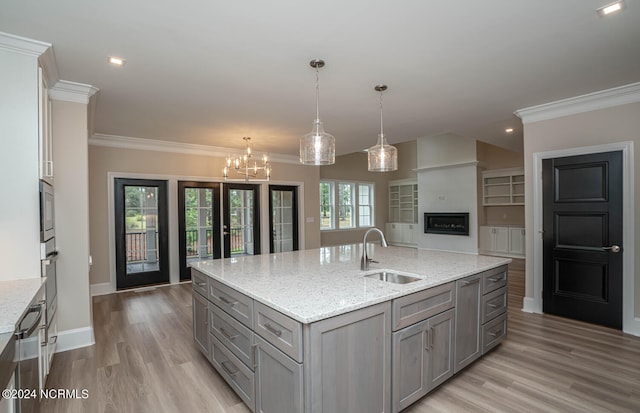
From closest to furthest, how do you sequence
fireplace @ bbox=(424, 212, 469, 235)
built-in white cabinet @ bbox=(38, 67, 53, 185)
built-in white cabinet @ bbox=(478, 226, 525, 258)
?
1. built-in white cabinet @ bbox=(38, 67, 53, 185)
2. fireplace @ bbox=(424, 212, 469, 235)
3. built-in white cabinet @ bbox=(478, 226, 525, 258)

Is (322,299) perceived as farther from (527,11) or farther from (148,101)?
(148,101)

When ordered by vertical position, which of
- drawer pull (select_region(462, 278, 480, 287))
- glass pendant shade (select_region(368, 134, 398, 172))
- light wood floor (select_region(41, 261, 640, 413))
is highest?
glass pendant shade (select_region(368, 134, 398, 172))

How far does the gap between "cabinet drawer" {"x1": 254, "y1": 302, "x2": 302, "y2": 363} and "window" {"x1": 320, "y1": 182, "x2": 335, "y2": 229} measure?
7.43 m

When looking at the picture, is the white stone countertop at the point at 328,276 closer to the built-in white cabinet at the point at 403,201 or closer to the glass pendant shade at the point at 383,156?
the glass pendant shade at the point at 383,156

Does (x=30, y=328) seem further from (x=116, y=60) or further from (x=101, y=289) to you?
(x=101, y=289)

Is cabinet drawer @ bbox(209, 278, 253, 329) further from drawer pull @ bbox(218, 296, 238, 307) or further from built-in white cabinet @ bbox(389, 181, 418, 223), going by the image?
built-in white cabinet @ bbox(389, 181, 418, 223)

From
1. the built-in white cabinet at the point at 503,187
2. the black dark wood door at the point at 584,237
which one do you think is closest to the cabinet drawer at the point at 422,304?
the black dark wood door at the point at 584,237

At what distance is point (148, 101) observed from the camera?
11.4 feet

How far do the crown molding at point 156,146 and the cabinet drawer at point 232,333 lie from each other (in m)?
3.96

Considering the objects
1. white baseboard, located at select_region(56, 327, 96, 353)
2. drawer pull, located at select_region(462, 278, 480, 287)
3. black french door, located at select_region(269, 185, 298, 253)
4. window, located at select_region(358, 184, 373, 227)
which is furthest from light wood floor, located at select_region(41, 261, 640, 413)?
window, located at select_region(358, 184, 373, 227)

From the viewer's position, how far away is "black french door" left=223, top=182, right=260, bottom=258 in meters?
6.23

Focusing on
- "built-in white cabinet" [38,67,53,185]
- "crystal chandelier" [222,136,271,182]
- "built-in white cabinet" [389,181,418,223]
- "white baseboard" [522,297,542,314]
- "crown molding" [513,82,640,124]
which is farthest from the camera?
"built-in white cabinet" [389,181,418,223]

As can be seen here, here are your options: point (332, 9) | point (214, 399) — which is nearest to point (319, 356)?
point (214, 399)

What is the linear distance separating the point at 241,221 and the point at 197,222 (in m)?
0.89
